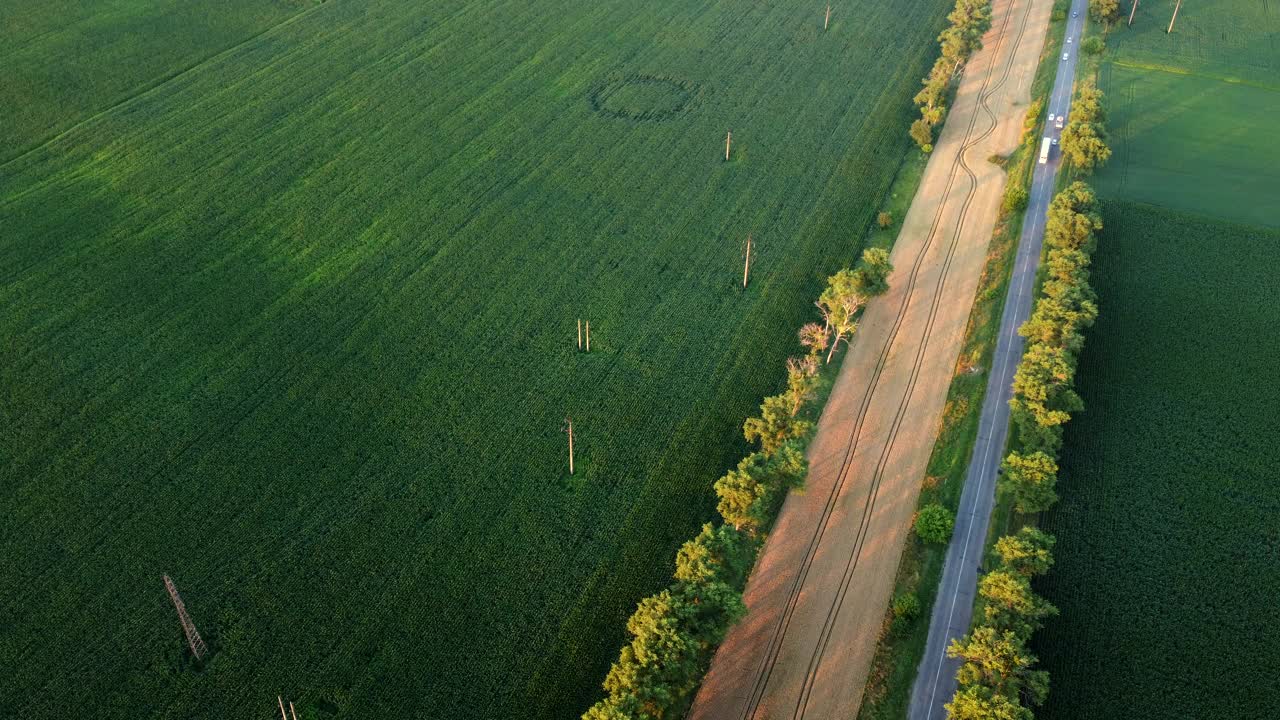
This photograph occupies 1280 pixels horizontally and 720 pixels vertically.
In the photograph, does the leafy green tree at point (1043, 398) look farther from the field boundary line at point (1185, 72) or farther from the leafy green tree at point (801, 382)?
the field boundary line at point (1185, 72)

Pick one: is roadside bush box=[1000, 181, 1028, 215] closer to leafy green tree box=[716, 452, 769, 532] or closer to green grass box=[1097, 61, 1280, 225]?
green grass box=[1097, 61, 1280, 225]

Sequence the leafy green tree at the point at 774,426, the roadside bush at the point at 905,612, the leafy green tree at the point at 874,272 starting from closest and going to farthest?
the roadside bush at the point at 905,612 → the leafy green tree at the point at 774,426 → the leafy green tree at the point at 874,272

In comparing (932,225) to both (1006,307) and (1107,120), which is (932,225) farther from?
(1107,120)

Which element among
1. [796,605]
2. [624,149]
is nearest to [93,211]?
[624,149]

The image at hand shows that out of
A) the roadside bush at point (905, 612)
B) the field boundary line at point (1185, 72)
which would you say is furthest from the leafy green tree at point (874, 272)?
the field boundary line at point (1185, 72)

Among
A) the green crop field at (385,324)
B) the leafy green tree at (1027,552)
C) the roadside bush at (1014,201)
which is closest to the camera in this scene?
the green crop field at (385,324)

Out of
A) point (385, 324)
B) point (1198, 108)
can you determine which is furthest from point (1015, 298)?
point (385, 324)

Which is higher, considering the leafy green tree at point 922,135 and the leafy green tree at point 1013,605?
the leafy green tree at point 922,135
